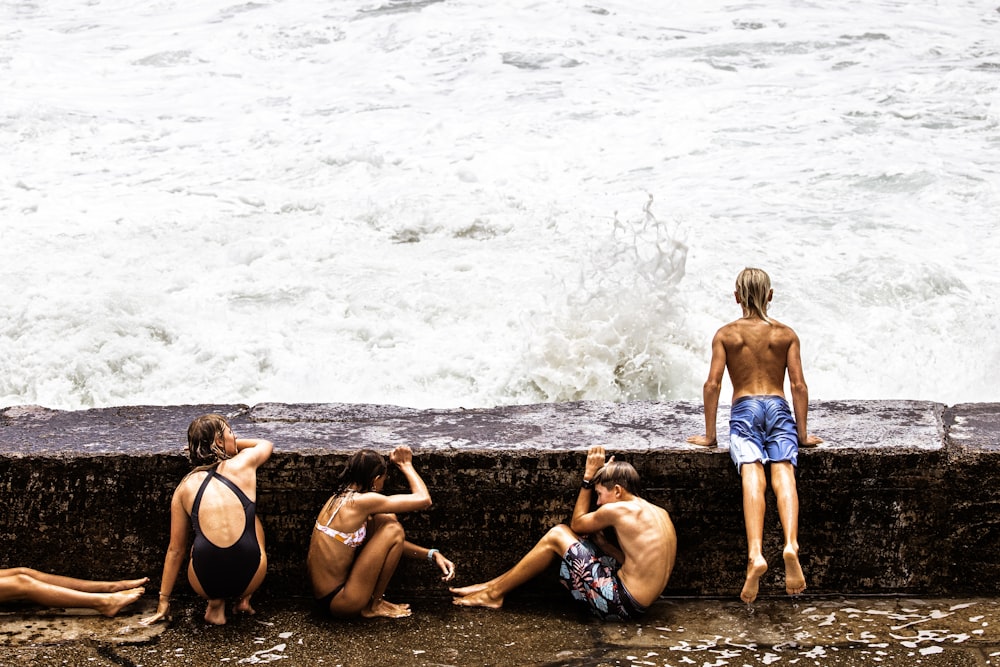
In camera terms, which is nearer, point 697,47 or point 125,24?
point 697,47

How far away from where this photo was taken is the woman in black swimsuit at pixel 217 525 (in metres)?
3.76

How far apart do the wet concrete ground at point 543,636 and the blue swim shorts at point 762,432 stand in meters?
0.53

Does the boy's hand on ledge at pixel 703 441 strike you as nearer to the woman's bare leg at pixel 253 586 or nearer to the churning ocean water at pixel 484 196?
the woman's bare leg at pixel 253 586

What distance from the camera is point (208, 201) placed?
1114 centimetres

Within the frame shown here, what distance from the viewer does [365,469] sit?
378 centimetres

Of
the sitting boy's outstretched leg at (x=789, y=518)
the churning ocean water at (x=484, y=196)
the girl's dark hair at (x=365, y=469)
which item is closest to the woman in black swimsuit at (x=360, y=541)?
the girl's dark hair at (x=365, y=469)

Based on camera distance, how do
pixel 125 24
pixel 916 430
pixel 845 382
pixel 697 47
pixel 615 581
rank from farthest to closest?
1. pixel 125 24
2. pixel 697 47
3. pixel 845 382
4. pixel 916 430
5. pixel 615 581

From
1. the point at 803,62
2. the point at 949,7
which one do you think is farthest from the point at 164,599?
the point at 949,7

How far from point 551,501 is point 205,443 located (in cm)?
123

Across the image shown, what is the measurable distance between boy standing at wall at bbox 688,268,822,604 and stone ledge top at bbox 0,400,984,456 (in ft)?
0.37

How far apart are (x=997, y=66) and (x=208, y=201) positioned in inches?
379

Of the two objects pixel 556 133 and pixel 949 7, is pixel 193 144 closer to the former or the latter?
pixel 556 133

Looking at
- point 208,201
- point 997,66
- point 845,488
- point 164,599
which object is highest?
point 997,66

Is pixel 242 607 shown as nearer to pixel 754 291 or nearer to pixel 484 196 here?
pixel 754 291
